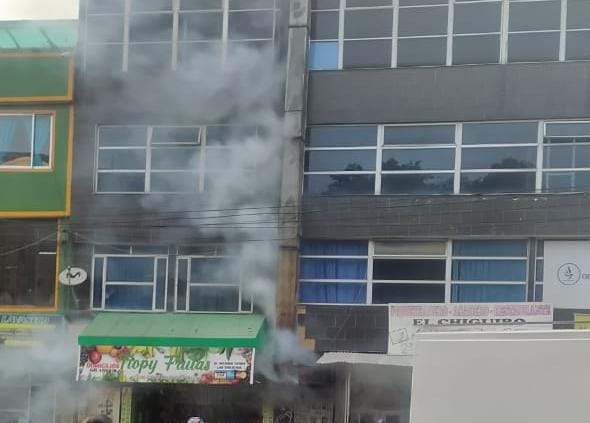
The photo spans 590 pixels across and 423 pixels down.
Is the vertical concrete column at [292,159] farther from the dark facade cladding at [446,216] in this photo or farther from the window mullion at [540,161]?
the window mullion at [540,161]

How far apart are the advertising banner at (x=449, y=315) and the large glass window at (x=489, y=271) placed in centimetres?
74

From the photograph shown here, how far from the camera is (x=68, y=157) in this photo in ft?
49.7

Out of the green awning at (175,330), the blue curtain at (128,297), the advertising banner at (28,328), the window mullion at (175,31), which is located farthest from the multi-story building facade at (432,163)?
the advertising banner at (28,328)

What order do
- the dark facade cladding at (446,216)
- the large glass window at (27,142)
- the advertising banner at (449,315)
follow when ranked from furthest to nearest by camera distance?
the large glass window at (27,142) < the dark facade cladding at (446,216) < the advertising banner at (449,315)

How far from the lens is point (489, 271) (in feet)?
46.0

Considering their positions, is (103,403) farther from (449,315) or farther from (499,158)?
(499,158)

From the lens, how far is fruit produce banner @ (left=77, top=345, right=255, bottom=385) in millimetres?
13531

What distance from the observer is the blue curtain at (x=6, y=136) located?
15445mm

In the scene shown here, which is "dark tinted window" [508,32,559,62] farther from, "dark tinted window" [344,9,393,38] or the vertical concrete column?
the vertical concrete column

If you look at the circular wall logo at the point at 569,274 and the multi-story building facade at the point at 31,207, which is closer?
the circular wall logo at the point at 569,274

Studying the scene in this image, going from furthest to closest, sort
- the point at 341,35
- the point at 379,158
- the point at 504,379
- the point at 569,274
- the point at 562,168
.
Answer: the point at 341,35 < the point at 379,158 < the point at 562,168 < the point at 569,274 < the point at 504,379

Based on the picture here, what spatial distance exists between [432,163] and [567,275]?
3.26 m

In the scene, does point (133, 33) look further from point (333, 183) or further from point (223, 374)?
point (223, 374)

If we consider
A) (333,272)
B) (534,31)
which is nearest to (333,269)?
(333,272)
